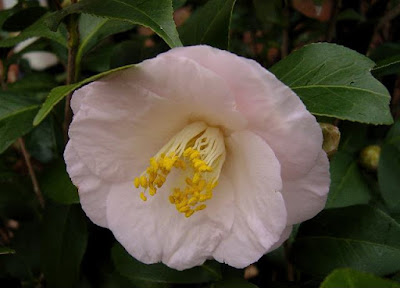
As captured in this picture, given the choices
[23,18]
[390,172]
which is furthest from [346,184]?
[23,18]

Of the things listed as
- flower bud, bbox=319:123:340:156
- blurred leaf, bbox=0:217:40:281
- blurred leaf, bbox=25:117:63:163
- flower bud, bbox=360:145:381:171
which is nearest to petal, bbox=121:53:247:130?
flower bud, bbox=319:123:340:156

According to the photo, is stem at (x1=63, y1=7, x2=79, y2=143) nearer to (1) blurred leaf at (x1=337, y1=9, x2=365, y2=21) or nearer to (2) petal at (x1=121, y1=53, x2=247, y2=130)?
(2) petal at (x1=121, y1=53, x2=247, y2=130)

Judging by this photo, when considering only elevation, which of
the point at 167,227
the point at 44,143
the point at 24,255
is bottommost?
the point at 24,255

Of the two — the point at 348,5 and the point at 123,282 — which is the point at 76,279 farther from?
the point at 348,5

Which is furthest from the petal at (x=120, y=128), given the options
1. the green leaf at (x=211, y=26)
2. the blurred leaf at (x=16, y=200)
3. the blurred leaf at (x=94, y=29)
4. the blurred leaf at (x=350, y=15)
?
the blurred leaf at (x=350, y=15)

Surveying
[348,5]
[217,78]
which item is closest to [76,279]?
[217,78]

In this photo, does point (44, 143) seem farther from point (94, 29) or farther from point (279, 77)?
point (279, 77)
